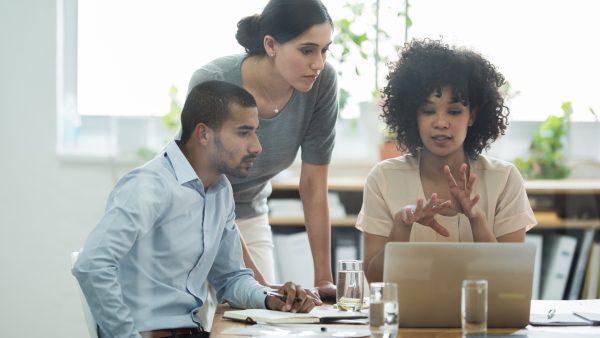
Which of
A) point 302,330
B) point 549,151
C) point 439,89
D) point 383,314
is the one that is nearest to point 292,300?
point 302,330

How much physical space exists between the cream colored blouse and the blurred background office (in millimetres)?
342

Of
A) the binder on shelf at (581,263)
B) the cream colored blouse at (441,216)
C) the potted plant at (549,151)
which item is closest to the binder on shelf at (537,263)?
the binder on shelf at (581,263)

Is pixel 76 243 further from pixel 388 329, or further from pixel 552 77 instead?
pixel 552 77

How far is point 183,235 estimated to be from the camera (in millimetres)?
2164

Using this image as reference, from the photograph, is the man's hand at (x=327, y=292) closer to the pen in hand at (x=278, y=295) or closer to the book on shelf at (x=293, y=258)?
the pen in hand at (x=278, y=295)

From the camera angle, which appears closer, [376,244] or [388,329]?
[388,329]

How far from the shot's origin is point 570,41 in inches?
127

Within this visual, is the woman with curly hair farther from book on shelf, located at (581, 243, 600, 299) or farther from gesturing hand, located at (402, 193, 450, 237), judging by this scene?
book on shelf, located at (581, 243, 600, 299)

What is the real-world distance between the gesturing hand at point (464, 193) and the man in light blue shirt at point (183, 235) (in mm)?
517

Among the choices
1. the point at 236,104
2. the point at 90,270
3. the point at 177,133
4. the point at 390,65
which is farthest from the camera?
the point at 390,65

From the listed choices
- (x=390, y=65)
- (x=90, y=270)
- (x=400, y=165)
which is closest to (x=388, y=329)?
(x=90, y=270)

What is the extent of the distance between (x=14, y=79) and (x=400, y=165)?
108 centimetres

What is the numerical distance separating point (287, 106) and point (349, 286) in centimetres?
60

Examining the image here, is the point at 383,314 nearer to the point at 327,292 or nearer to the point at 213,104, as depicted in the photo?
the point at 327,292
